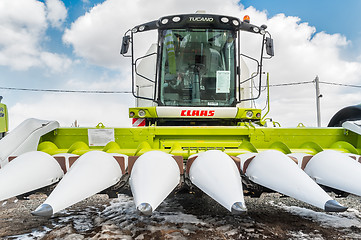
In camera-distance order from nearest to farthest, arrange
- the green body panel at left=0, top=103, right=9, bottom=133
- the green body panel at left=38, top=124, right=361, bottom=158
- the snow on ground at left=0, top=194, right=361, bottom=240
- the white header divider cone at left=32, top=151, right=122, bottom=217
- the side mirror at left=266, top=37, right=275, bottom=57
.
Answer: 1. the white header divider cone at left=32, top=151, right=122, bottom=217
2. the snow on ground at left=0, top=194, right=361, bottom=240
3. the green body panel at left=38, top=124, right=361, bottom=158
4. the side mirror at left=266, top=37, right=275, bottom=57
5. the green body panel at left=0, top=103, right=9, bottom=133

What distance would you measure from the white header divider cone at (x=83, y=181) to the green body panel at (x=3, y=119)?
7.48m

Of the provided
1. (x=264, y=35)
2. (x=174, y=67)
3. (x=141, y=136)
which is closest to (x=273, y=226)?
(x=141, y=136)

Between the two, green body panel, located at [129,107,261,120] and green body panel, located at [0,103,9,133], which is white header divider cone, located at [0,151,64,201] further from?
green body panel, located at [0,103,9,133]

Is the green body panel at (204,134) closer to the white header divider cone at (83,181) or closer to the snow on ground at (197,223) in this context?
the snow on ground at (197,223)

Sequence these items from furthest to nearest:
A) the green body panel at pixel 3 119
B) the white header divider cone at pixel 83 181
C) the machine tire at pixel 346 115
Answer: the green body panel at pixel 3 119, the machine tire at pixel 346 115, the white header divider cone at pixel 83 181

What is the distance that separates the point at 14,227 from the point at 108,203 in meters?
1.22

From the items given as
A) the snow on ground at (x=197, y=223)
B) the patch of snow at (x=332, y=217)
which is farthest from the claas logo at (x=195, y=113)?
the patch of snow at (x=332, y=217)

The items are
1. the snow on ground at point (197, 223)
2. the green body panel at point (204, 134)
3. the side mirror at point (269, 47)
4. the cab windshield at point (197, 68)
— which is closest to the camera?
the snow on ground at point (197, 223)

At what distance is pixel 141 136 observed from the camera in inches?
136

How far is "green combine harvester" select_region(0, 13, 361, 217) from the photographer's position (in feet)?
6.12

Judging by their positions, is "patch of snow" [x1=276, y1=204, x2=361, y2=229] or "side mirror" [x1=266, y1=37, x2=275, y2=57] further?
"side mirror" [x1=266, y1=37, x2=275, y2=57]

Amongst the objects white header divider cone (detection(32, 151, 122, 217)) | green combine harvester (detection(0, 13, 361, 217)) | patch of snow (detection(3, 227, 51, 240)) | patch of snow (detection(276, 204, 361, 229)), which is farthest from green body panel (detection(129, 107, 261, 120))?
patch of snow (detection(3, 227, 51, 240))

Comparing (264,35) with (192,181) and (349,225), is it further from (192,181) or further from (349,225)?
(192,181)

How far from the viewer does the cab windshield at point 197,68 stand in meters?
4.62
